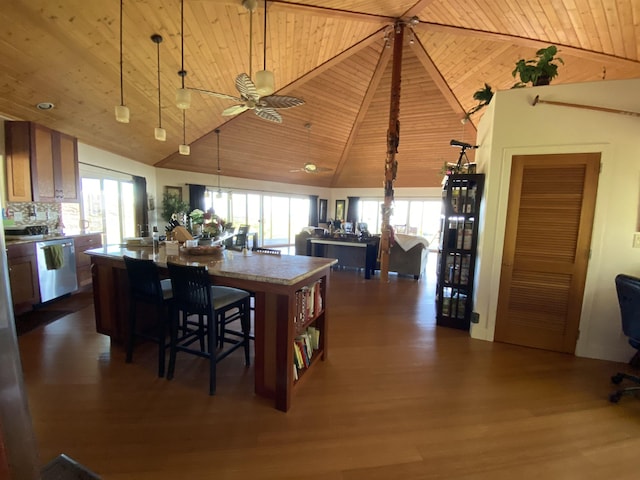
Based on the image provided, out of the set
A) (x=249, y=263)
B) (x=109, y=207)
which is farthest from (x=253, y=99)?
(x=109, y=207)

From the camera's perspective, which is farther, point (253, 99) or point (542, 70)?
point (253, 99)

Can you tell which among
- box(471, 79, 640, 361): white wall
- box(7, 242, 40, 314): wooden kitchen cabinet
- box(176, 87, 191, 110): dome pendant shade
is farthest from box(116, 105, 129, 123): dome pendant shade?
box(471, 79, 640, 361): white wall

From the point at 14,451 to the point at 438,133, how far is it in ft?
26.5

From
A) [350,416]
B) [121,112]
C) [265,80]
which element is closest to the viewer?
[350,416]

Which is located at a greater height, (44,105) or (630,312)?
(44,105)

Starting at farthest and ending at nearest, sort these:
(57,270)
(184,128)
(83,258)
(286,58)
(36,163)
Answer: (184,128) → (83,258) → (286,58) → (57,270) → (36,163)

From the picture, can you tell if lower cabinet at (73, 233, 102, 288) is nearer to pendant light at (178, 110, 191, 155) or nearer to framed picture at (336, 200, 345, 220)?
pendant light at (178, 110, 191, 155)

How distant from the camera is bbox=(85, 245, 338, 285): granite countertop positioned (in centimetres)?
201

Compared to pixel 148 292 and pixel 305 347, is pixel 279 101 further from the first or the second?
pixel 305 347

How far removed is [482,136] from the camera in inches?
139

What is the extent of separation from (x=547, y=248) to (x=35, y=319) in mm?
5811

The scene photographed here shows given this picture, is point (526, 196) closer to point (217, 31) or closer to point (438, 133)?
point (217, 31)

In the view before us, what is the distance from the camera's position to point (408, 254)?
231 inches

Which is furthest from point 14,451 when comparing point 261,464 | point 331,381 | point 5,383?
point 331,381
